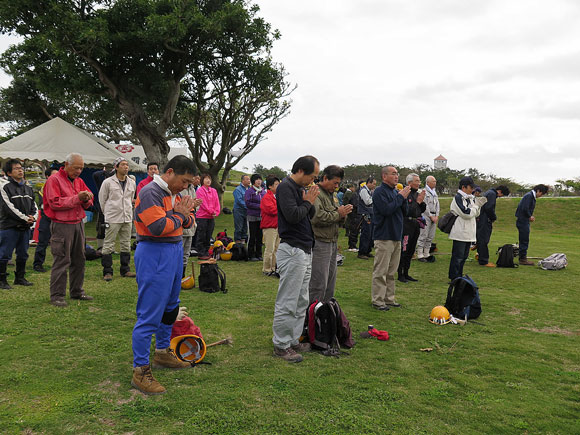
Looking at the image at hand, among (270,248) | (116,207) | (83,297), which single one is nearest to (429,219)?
(270,248)

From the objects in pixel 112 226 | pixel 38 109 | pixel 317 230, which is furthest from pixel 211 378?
pixel 38 109

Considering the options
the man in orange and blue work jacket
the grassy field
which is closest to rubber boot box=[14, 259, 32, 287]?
the grassy field

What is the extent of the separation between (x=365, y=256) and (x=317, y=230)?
6.83m

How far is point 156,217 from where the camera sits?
3.38m

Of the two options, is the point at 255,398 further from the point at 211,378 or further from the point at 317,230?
the point at 317,230

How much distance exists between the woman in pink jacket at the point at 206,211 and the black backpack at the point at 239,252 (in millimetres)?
726

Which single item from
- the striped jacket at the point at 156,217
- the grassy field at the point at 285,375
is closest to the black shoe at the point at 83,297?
the grassy field at the point at 285,375

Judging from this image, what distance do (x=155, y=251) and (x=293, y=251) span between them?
57.9 inches

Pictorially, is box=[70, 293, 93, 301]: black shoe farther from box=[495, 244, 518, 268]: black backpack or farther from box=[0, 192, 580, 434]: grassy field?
box=[495, 244, 518, 268]: black backpack

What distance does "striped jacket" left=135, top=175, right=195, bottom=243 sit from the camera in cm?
338

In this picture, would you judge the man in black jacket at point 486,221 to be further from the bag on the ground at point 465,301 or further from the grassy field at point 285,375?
the bag on the ground at point 465,301

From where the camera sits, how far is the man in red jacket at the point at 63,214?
5.64 m

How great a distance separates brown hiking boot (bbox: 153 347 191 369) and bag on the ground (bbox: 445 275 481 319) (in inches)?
167

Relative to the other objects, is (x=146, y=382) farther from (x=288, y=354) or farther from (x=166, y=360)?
(x=288, y=354)
